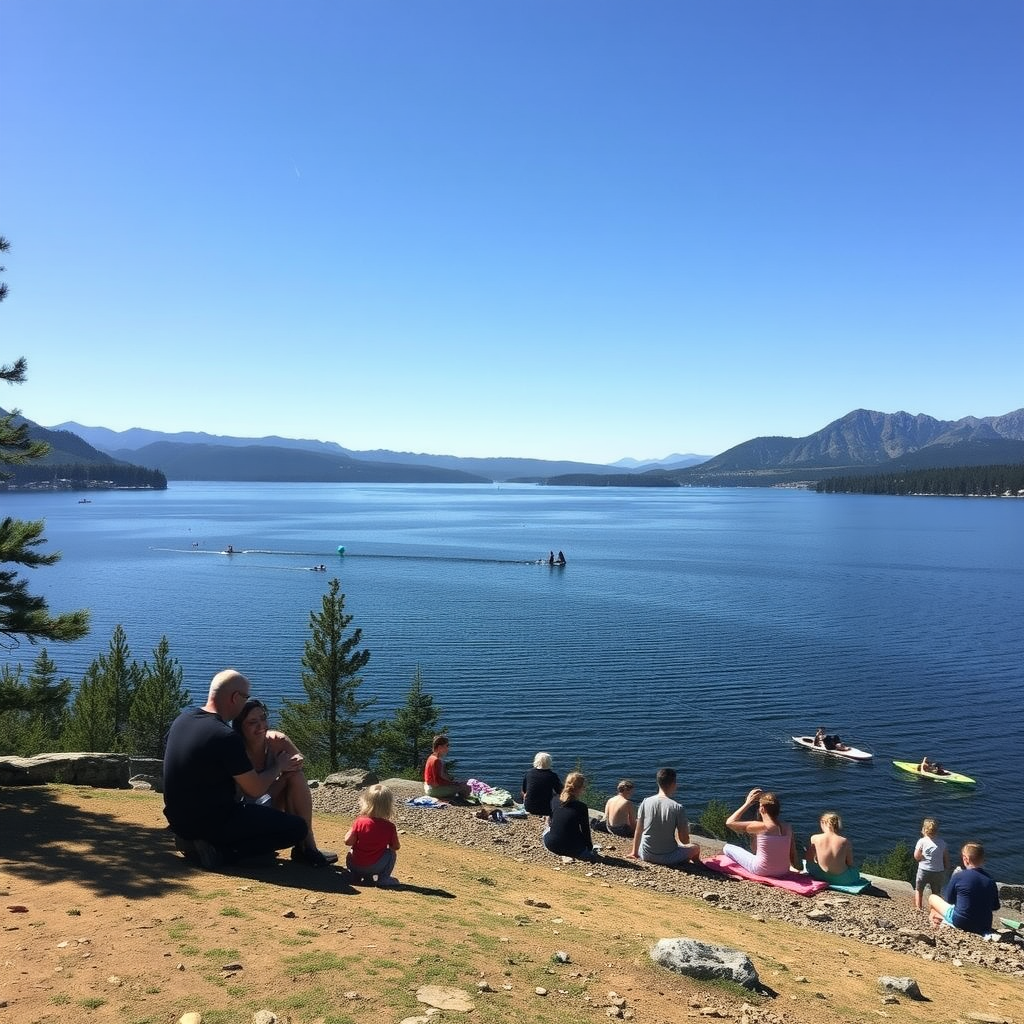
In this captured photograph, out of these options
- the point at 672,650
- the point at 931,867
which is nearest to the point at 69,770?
the point at 931,867

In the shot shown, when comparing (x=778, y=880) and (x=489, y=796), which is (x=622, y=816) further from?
(x=489, y=796)

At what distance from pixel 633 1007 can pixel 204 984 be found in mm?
3507

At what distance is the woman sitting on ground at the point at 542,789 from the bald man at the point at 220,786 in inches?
278

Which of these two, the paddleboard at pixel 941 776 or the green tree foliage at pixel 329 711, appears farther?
the green tree foliage at pixel 329 711

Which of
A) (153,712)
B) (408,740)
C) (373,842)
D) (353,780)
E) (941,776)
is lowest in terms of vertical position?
(941,776)

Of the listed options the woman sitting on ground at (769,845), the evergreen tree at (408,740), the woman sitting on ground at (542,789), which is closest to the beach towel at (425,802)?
the woman sitting on ground at (542,789)

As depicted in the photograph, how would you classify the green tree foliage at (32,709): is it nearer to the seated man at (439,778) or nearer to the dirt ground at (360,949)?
the dirt ground at (360,949)

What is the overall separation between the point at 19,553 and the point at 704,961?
41.0ft

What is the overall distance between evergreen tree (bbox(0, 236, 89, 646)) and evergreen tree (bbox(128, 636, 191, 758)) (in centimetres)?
2354

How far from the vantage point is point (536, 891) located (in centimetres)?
1063

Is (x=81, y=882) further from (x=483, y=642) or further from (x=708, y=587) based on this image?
(x=708, y=587)

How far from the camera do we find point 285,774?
912 cm

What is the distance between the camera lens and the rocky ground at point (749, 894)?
35.5 feet

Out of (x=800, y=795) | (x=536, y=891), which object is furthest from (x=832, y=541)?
(x=536, y=891)
